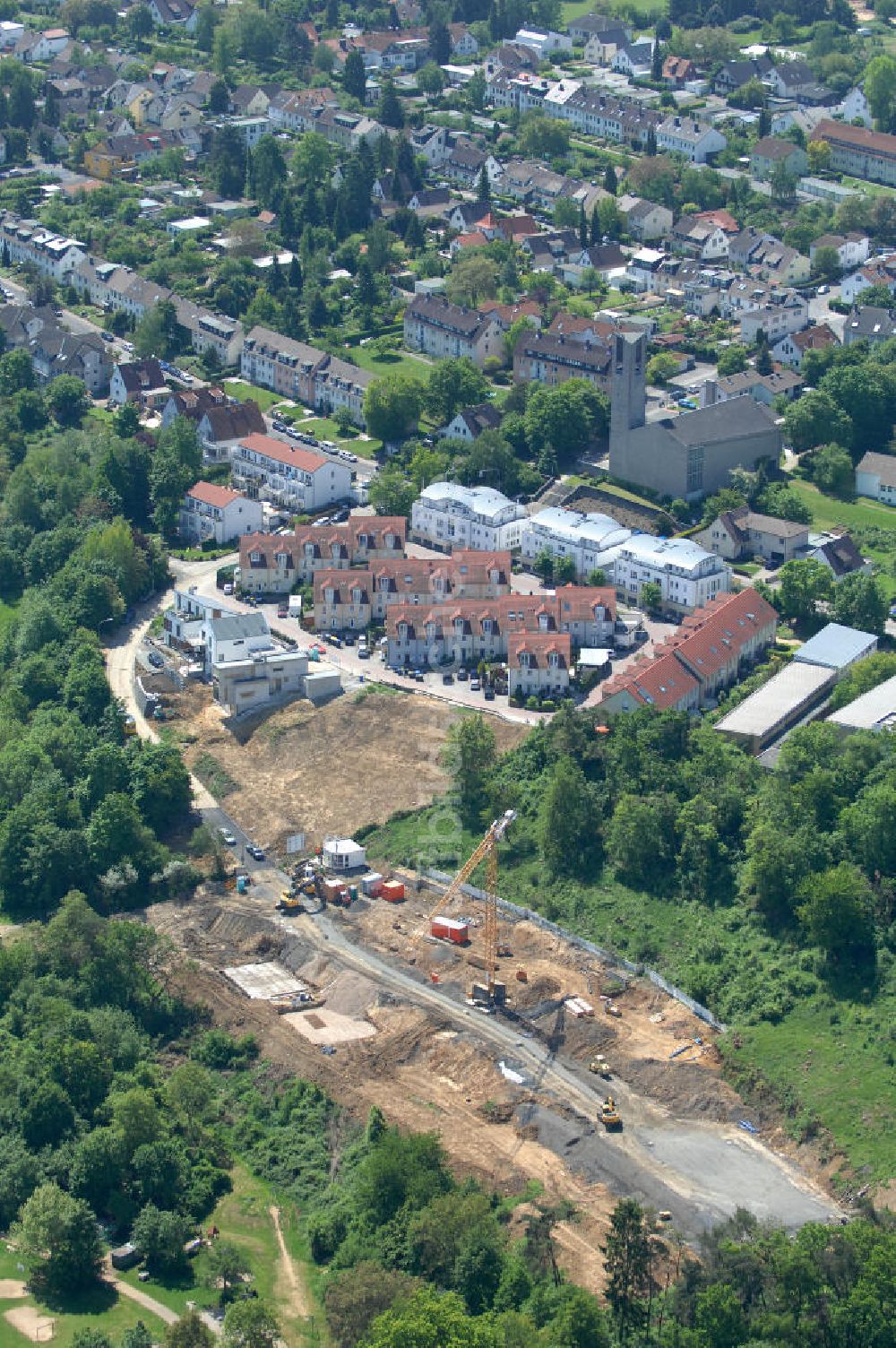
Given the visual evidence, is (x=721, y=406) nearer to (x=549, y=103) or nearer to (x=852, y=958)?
(x=852, y=958)

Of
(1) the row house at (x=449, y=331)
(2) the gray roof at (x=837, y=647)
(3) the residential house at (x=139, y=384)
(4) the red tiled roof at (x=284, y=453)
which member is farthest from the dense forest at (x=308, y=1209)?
(1) the row house at (x=449, y=331)

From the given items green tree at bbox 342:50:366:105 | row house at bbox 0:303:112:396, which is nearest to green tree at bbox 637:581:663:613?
row house at bbox 0:303:112:396

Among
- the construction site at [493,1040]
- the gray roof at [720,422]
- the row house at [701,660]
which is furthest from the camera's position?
the gray roof at [720,422]

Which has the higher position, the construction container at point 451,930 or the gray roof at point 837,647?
the gray roof at point 837,647

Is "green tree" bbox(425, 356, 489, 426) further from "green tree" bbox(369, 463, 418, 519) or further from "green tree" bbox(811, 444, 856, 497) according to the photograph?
"green tree" bbox(811, 444, 856, 497)

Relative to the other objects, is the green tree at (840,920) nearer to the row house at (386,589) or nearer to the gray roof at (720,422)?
the row house at (386,589)

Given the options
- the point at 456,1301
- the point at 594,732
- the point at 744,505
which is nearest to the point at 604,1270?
the point at 456,1301
